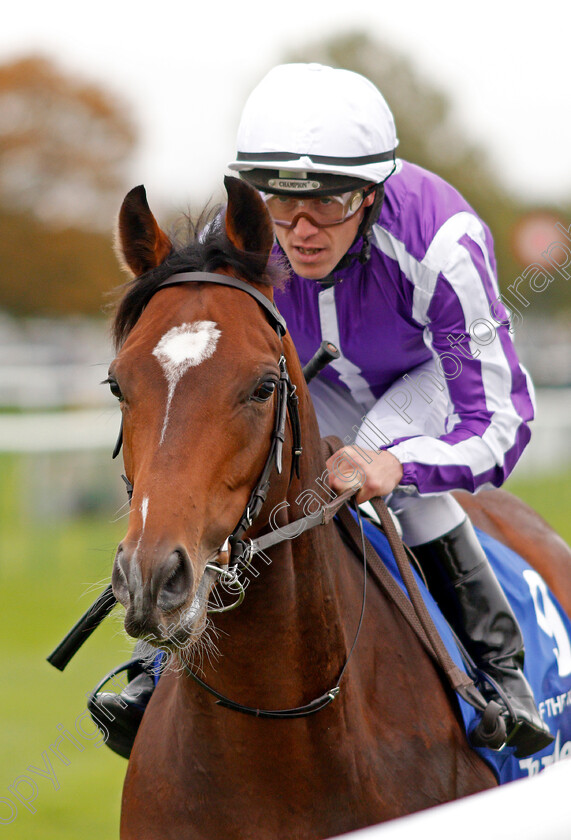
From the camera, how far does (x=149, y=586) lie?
1.87 metres

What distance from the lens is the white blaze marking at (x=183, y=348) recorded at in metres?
2.11

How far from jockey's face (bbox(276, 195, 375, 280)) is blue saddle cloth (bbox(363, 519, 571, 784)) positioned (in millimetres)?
813

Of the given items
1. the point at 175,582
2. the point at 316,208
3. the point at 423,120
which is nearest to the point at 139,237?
the point at 316,208

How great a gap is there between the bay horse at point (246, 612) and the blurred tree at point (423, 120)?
32708 mm

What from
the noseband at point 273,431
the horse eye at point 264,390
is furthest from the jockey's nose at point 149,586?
the horse eye at point 264,390

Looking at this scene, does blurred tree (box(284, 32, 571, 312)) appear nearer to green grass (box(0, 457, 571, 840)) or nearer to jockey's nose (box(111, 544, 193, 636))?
green grass (box(0, 457, 571, 840))

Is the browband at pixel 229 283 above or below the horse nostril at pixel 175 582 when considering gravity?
above

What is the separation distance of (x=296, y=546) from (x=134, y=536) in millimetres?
629

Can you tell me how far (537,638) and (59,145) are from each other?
35952 mm

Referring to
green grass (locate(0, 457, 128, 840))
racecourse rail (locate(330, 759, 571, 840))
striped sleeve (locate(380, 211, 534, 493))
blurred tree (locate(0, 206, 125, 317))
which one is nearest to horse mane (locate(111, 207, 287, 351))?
green grass (locate(0, 457, 128, 840))

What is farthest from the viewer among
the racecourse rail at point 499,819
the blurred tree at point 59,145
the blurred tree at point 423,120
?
the blurred tree at point 423,120

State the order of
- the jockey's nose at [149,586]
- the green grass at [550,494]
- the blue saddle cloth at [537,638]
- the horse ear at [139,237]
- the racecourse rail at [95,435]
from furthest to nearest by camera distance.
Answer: the green grass at [550,494]
the racecourse rail at [95,435]
the blue saddle cloth at [537,638]
the horse ear at [139,237]
the jockey's nose at [149,586]

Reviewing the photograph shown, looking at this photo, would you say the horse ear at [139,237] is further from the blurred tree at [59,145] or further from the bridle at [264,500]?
the blurred tree at [59,145]

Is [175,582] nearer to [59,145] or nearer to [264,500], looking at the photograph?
[264,500]
